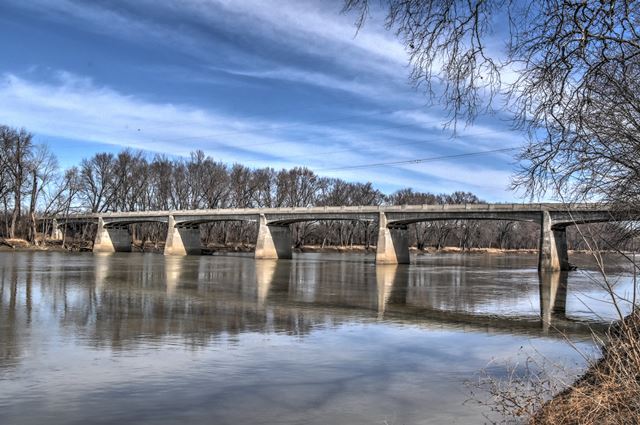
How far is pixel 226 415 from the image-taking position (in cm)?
848

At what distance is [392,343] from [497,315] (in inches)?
348

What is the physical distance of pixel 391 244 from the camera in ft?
238

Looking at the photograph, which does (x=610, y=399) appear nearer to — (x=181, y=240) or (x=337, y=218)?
(x=337, y=218)

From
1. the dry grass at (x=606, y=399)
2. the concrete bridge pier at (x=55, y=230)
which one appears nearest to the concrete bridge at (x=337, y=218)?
the concrete bridge pier at (x=55, y=230)

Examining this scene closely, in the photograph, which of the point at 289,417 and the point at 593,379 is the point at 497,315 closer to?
the point at 593,379

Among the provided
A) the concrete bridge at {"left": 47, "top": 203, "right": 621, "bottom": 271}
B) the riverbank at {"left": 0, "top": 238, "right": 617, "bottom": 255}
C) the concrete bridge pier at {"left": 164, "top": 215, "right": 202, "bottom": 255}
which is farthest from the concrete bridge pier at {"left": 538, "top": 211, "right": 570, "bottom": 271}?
the concrete bridge pier at {"left": 164, "top": 215, "right": 202, "bottom": 255}

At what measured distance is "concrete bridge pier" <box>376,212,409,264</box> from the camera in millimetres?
71312

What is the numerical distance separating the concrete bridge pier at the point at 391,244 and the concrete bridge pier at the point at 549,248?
59.4ft

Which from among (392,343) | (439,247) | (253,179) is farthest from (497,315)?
(439,247)

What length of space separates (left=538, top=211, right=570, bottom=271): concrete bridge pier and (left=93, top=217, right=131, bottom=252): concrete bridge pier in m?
69.5

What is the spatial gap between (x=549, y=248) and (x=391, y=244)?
776 inches

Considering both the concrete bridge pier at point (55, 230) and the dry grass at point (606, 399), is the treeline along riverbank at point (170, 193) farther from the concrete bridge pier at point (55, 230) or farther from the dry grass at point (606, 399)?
the dry grass at point (606, 399)

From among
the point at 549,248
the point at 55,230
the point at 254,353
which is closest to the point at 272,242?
the point at 549,248

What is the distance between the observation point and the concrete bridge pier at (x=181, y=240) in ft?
292
